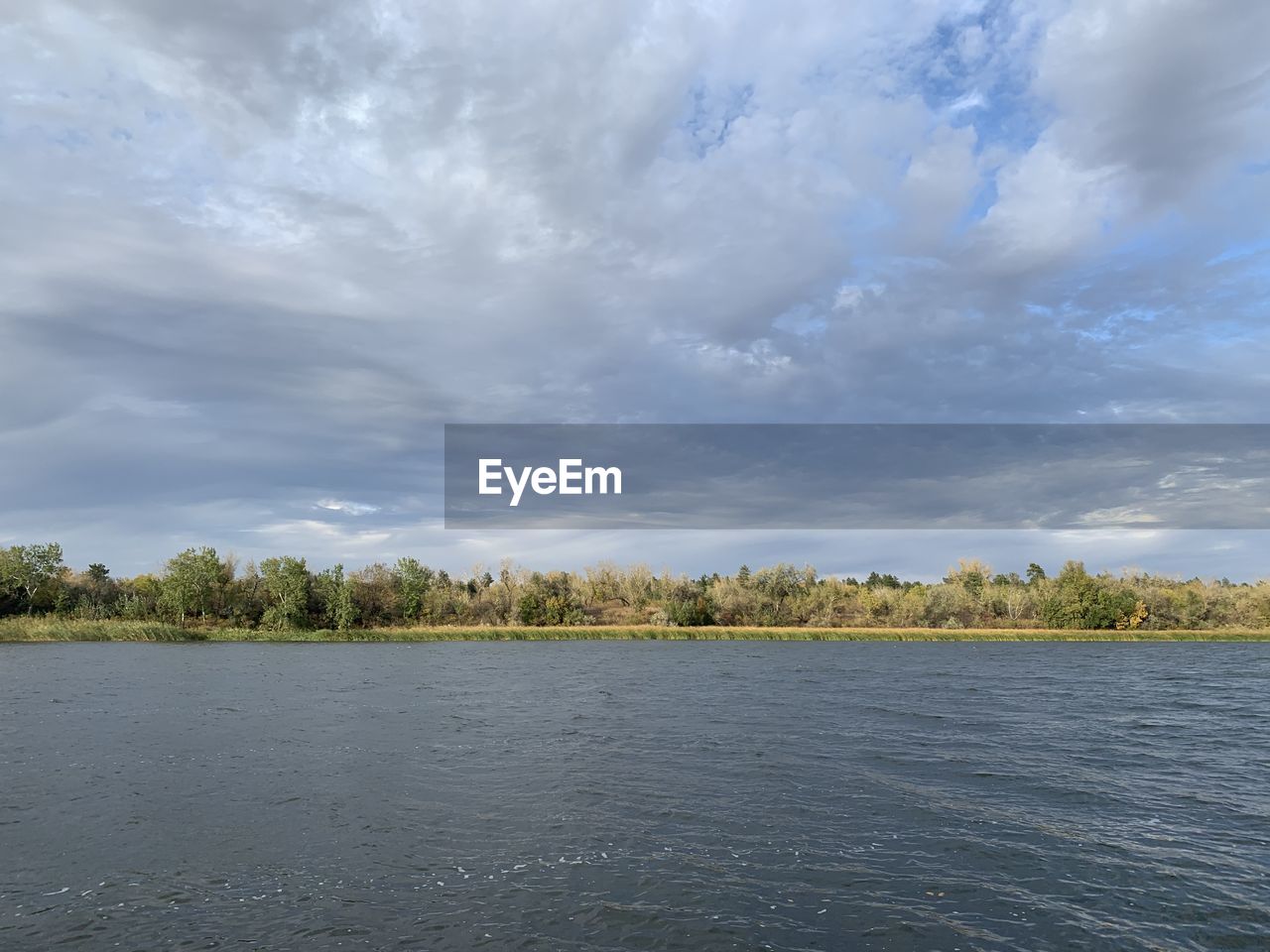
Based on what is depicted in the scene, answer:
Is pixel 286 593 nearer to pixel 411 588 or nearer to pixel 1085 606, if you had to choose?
pixel 411 588

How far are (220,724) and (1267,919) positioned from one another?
114 feet

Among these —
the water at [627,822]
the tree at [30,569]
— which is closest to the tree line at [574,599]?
the tree at [30,569]

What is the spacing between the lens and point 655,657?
2805 inches

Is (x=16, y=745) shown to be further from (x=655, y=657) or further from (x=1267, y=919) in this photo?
(x=655, y=657)

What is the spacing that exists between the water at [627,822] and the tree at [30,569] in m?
78.5

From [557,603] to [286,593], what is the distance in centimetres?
4085

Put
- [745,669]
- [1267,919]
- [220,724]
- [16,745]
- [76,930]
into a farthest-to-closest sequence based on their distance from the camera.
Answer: [745,669] < [220,724] < [16,745] < [1267,919] < [76,930]

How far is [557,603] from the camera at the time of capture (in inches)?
4857

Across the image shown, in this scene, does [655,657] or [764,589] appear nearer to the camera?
[655,657]

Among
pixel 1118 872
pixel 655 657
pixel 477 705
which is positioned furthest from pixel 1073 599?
pixel 1118 872

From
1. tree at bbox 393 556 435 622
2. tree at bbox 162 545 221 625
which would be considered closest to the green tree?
tree at bbox 393 556 435 622

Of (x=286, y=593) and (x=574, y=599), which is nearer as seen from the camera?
(x=286, y=593)

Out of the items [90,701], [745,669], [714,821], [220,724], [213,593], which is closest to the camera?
[714,821]

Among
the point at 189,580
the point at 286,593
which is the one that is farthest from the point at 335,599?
the point at 189,580
